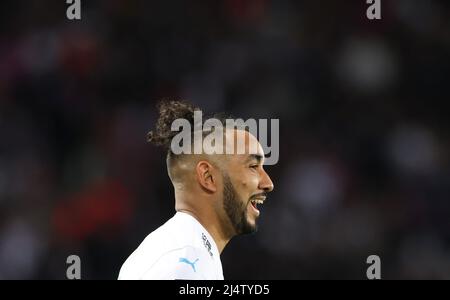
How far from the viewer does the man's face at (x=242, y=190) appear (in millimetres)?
3586

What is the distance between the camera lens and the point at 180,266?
10.3 feet

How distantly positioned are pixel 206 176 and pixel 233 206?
17 cm

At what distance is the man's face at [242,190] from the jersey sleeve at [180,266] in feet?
1.21

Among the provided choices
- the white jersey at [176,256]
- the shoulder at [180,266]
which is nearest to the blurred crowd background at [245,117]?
the white jersey at [176,256]

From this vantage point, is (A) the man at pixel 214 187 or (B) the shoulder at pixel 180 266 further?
(A) the man at pixel 214 187

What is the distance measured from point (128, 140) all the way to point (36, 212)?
41.3 inches

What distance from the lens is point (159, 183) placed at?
7359 millimetres

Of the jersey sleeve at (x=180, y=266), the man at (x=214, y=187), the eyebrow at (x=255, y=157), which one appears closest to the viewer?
the jersey sleeve at (x=180, y=266)

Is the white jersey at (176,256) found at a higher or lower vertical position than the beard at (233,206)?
lower

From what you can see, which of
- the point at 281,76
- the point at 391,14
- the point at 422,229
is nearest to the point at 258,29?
the point at 281,76

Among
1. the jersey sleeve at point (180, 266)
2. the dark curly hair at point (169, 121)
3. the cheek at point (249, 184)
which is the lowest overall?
the jersey sleeve at point (180, 266)

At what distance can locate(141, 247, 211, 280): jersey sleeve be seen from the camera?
3.09m

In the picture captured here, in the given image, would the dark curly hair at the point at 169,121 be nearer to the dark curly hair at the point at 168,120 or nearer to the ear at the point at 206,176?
the dark curly hair at the point at 168,120
